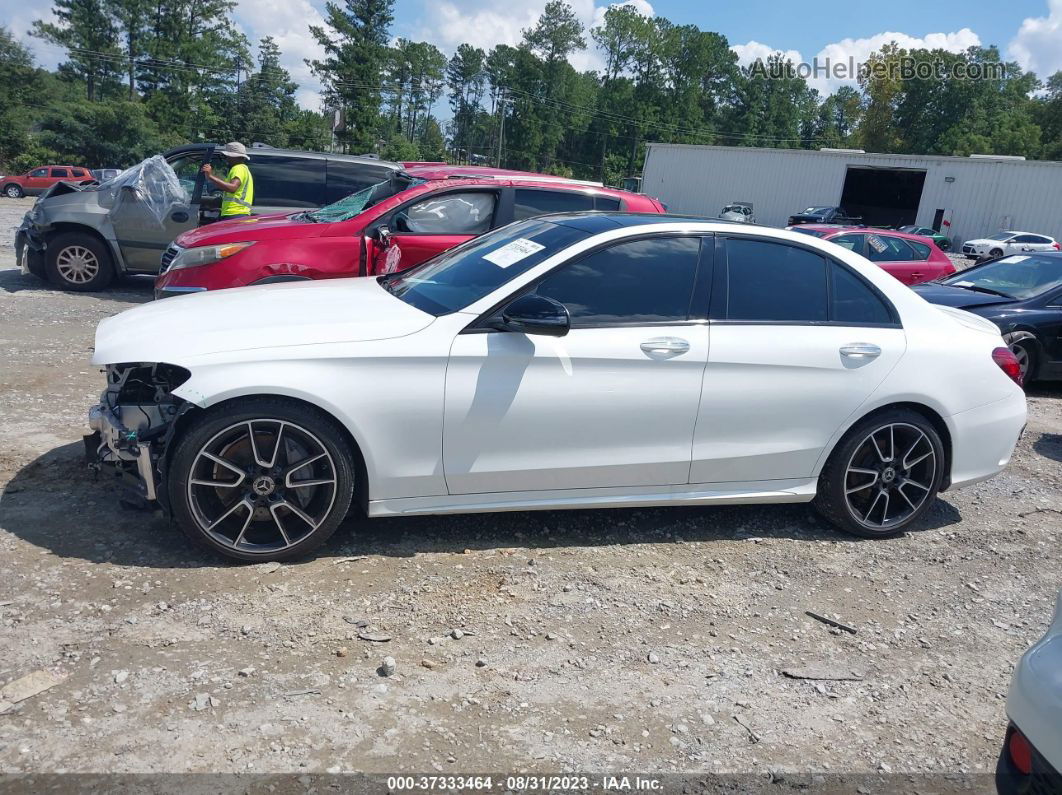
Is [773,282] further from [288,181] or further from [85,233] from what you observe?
[85,233]

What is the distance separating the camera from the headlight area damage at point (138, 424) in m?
3.82

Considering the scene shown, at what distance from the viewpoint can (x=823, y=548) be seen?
470cm

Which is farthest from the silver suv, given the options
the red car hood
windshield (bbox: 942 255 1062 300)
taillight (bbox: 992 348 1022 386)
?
taillight (bbox: 992 348 1022 386)

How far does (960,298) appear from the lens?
30.1 feet

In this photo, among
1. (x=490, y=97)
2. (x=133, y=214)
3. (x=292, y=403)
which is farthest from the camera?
(x=490, y=97)

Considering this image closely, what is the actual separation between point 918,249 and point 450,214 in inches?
325

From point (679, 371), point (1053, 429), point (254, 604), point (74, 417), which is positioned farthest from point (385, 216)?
point (1053, 429)

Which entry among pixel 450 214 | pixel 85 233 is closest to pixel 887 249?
pixel 450 214

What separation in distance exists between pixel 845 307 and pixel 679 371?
113 cm

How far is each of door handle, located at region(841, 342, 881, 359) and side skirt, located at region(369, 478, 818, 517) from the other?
2.28 ft

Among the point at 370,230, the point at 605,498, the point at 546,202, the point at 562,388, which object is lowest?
Answer: the point at 605,498

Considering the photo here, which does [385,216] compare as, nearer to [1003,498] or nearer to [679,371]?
[679,371]

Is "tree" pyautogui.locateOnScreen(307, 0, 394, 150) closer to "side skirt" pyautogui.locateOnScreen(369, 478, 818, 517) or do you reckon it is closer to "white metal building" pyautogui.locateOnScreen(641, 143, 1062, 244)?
"white metal building" pyautogui.locateOnScreen(641, 143, 1062, 244)

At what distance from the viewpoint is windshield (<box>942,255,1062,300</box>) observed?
928 cm
